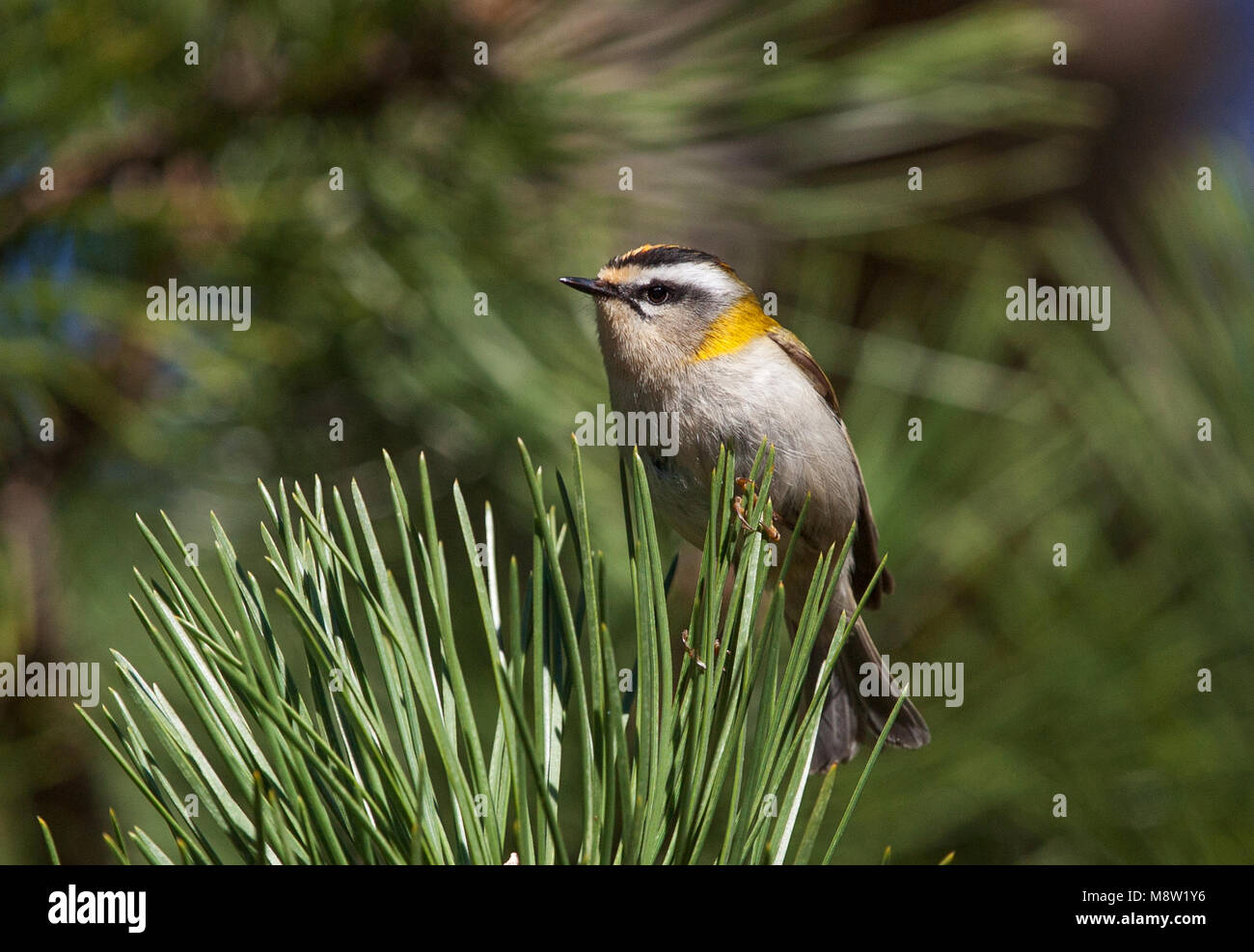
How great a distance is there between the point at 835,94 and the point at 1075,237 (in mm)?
1107

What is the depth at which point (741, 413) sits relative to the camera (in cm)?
187

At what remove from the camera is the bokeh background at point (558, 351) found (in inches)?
64.1

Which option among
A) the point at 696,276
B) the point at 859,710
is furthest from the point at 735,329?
the point at 859,710

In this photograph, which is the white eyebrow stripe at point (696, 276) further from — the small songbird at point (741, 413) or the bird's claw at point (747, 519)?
the bird's claw at point (747, 519)

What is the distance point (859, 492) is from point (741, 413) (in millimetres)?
353

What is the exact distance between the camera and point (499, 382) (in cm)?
183

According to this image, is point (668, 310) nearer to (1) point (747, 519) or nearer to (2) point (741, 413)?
(2) point (741, 413)

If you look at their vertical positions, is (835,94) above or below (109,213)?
above

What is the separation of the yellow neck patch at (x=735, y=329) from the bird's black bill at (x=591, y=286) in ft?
0.66

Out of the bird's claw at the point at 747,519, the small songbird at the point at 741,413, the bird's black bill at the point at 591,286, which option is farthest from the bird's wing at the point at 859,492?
the bird's claw at the point at 747,519
